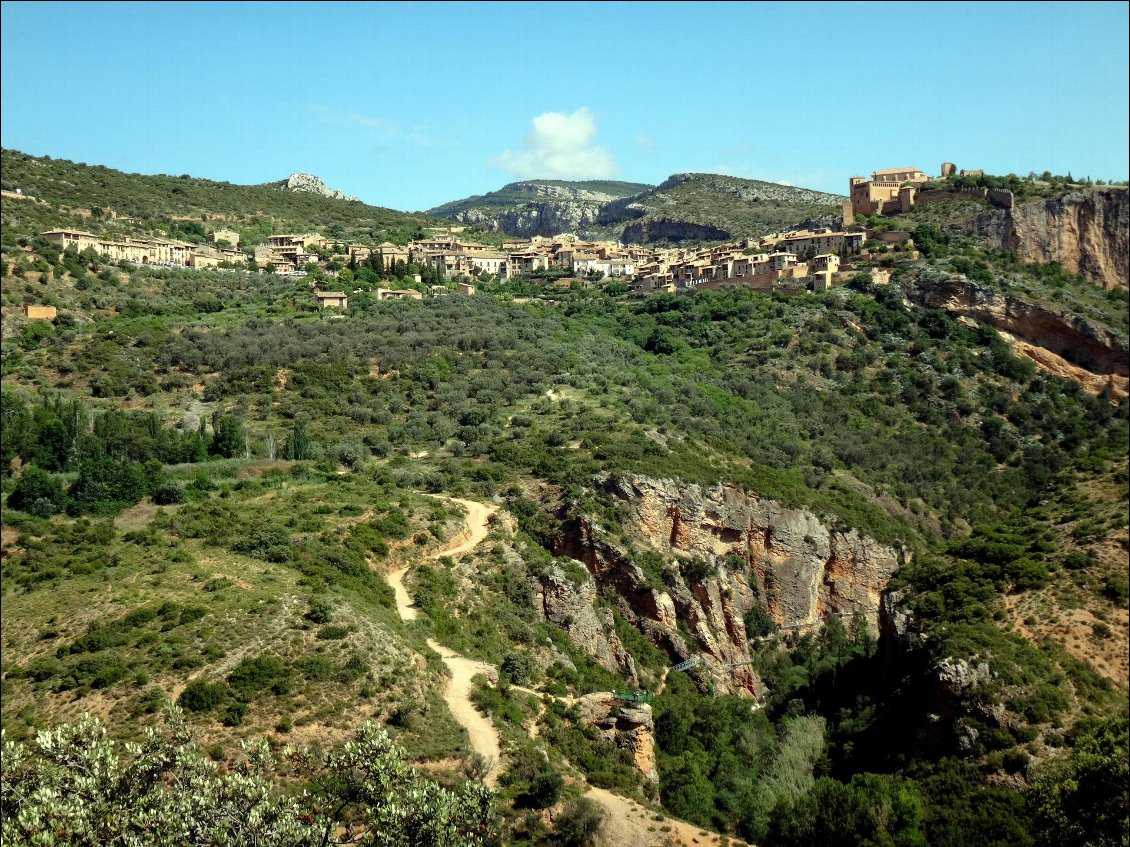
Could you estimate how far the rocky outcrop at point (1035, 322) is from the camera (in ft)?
208

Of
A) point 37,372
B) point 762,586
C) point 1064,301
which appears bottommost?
point 762,586

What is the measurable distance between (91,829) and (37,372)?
3849cm

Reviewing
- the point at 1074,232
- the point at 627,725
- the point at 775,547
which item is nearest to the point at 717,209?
the point at 1074,232

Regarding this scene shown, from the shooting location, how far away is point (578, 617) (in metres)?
34.7

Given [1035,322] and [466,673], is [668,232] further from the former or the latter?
[466,673]

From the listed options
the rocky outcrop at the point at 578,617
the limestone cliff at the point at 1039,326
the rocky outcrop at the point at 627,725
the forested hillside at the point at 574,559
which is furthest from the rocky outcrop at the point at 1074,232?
the rocky outcrop at the point at 627,725

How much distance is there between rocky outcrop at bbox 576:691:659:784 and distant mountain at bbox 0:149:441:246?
57427 mm

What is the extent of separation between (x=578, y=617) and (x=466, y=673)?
23.1ft

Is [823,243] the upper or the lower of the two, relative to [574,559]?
upper

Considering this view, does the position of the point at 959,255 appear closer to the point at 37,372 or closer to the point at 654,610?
the point at 654,610

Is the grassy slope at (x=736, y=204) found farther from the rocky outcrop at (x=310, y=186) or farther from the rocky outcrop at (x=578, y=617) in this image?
the rocky outcrop at (x=578, y=617)

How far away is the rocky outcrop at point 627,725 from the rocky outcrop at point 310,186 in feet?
336

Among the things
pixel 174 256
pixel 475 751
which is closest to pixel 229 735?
pixel 475 751

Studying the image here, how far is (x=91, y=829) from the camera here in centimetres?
1600
